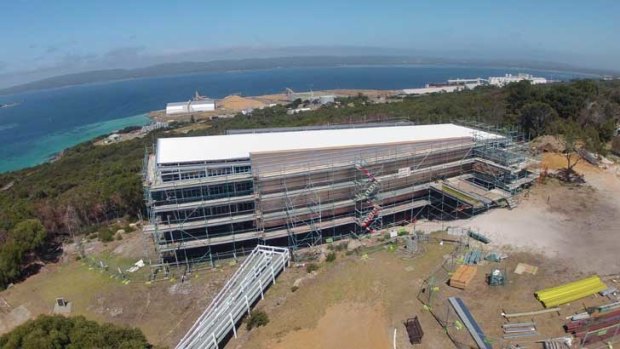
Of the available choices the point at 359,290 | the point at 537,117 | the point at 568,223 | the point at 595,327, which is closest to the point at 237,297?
the point at 359,290

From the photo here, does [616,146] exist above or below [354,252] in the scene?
above

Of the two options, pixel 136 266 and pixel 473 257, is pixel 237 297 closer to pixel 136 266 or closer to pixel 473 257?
pixel 136 266

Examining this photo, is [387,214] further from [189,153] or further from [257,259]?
[189,153]

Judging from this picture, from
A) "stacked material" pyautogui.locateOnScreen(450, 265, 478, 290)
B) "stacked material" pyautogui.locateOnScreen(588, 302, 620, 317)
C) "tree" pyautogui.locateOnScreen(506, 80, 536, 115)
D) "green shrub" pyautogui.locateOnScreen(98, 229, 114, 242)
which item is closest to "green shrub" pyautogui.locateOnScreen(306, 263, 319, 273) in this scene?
"stacked material" pyautogui.locateOnScreen(450, 265, 478, 290)

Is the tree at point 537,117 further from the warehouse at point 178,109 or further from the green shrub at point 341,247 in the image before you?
the warehouse at point 178,109

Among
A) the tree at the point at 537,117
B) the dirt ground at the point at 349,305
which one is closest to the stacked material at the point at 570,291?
the dirt ground at the point at 349,305
